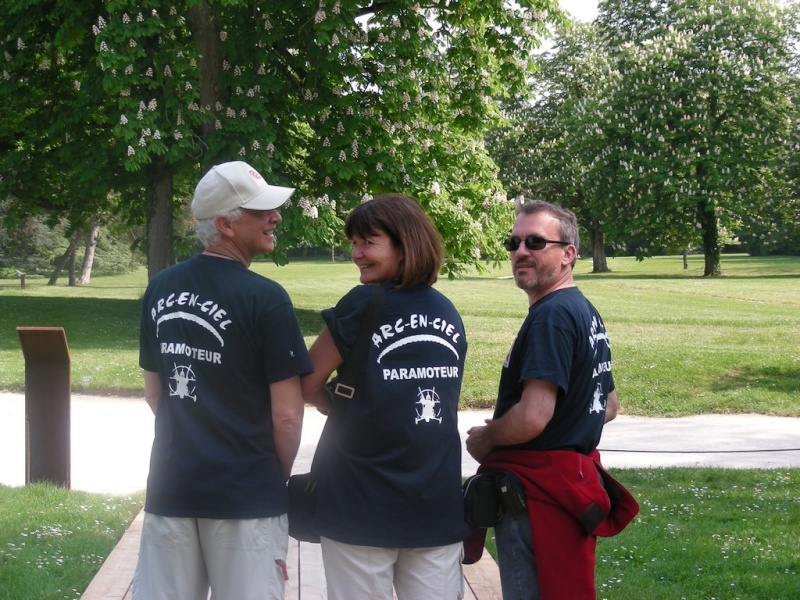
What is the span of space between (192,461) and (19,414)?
921cm

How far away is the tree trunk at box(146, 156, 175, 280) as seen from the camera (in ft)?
62.1

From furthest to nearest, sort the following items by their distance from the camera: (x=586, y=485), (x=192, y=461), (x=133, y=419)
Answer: (x=133, y=419) → (x=586, y=485) → (x=192, y=461)

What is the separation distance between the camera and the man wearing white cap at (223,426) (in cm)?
302

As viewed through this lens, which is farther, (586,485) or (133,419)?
(133,419)

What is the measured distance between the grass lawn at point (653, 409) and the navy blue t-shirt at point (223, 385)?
2.42 metres

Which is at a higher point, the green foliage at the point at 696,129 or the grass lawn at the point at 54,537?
the green foliage at the point at 696,129

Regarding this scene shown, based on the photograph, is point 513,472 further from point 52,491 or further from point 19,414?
point 19,414

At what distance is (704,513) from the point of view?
7.02 metres

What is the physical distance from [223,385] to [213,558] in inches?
20.8

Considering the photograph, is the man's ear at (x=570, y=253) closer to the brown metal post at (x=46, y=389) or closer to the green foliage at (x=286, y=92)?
the brown metal post at (x=46, y=389)

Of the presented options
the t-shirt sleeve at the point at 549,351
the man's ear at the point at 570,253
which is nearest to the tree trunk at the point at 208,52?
the man's ear at the point at 570,253

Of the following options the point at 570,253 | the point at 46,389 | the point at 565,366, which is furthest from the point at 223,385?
the point at 46,389

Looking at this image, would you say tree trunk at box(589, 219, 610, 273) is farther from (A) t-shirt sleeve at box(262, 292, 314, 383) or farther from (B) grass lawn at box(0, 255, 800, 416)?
(A) t-shirt sleeve at box(262, 292, 314, 383)

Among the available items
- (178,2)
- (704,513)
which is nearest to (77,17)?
(178,2)
